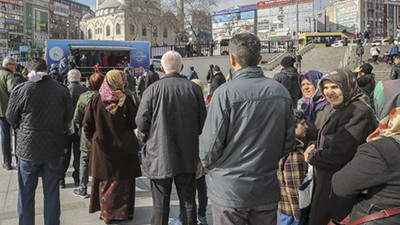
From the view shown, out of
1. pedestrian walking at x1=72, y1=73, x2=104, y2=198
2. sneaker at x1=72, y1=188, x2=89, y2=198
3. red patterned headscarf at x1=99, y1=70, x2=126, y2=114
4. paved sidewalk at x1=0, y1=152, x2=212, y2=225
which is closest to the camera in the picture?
red patterned headscarf at x1=99, y1=70, x2=126, y2=114

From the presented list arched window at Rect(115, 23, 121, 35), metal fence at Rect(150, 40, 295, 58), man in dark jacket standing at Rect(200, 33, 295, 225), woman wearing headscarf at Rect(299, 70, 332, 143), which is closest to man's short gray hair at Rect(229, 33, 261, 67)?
man in dark jacket standing at Rect(200, 33, 295, 225)

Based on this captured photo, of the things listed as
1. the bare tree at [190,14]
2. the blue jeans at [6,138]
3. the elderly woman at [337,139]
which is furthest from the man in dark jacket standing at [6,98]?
the bare tree at [190,14]

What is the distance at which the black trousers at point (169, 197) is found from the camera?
11.8ft

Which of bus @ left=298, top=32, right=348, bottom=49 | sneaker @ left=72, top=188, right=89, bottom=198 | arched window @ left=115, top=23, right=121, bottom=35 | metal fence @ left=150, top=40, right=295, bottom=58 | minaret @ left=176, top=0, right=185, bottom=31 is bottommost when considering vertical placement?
sneaker @ left=72, top=188, right=89, bottom=198

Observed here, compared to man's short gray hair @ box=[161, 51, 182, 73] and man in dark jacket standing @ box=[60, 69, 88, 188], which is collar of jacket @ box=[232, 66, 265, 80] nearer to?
man's short gray hair @ box=[161, 51, 182, 73]

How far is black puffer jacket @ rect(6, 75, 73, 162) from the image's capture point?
148 inches

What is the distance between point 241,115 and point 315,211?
40.6 inches

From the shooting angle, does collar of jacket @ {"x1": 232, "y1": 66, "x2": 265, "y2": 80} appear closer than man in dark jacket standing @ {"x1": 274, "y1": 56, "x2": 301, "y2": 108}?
Yes

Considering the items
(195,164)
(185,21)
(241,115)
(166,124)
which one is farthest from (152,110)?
(185,21)

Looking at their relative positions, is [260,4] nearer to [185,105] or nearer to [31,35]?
[31,35]

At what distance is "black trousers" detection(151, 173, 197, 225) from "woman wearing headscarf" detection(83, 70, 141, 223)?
0.77 m

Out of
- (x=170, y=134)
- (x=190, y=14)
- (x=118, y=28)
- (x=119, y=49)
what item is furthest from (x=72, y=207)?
(x=118, y=28)

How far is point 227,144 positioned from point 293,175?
1202 mm

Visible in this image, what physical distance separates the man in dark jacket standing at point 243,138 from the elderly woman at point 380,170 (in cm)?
52
